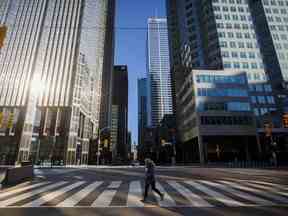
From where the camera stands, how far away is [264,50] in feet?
222

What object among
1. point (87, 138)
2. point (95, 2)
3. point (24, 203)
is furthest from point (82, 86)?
point (24, 203)

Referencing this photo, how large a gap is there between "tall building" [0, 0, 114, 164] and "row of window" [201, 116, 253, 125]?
49.2 metres

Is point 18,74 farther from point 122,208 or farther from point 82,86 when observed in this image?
point 122,208

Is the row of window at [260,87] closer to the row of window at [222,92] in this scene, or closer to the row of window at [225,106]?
the row of window at [222,92]

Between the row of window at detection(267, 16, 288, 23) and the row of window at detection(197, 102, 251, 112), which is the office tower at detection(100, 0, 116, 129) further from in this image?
the row of window at detection(267, 16, 288, 23)

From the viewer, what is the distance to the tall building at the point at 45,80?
76125 mm

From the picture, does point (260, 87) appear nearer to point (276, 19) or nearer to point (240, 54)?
point (240, 54)

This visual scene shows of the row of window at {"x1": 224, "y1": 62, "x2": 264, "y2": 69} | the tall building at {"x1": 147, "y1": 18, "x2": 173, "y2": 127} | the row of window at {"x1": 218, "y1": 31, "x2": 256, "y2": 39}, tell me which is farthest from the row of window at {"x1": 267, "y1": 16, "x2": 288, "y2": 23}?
the tall building at {"x1": 147, "y1": 18, "x2": 173, "y2": 127}

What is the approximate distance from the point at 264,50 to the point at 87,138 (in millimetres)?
81350

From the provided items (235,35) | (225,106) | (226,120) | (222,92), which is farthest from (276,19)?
(226,120)

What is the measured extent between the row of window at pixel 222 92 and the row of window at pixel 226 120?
601 centimetres

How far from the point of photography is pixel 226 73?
53656 millimetres

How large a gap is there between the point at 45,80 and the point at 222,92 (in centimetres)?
6985

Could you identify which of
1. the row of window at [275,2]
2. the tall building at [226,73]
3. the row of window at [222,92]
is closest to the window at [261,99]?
the tall building at [226,73]
